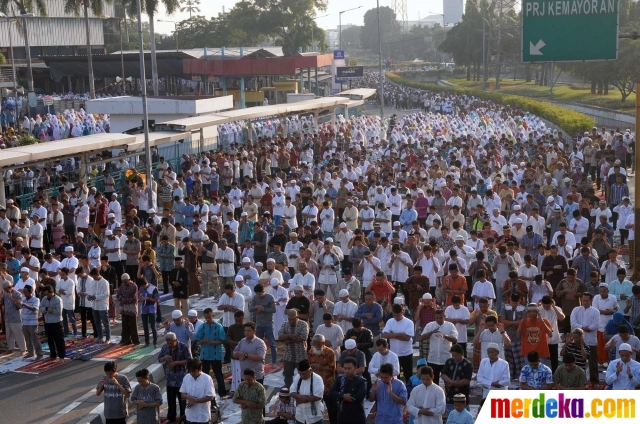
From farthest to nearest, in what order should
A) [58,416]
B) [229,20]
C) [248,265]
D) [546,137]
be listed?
→ [229,20]
[546,137]
[248,265]
[58,416]

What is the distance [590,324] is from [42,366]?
7.81 meters

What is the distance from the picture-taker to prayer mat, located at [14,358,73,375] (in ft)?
49.8

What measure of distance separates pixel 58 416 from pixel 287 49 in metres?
83.1

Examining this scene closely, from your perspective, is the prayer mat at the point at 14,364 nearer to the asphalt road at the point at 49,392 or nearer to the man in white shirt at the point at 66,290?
the asphalt road at the point at 49,392

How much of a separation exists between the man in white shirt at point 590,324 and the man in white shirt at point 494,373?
2.37 m

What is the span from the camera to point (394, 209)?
22.4m

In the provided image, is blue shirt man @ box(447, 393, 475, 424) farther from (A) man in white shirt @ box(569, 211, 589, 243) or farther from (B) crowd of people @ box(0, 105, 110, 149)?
(B) crowd of people @ box(0, 105, 110, 149)

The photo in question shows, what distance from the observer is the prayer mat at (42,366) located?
15.2 meters

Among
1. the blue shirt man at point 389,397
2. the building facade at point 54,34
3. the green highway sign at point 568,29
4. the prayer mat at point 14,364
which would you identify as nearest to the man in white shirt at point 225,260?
the prayer mat at point 14,364

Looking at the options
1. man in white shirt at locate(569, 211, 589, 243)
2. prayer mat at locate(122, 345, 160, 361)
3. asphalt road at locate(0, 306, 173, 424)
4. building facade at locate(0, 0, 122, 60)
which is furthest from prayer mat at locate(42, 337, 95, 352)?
building facade at locate(0, 0, 122, 60)

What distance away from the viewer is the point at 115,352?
15812mm

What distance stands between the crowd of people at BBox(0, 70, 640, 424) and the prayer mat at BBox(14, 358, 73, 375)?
178 millimetres

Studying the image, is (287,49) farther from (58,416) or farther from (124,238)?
(58,416)

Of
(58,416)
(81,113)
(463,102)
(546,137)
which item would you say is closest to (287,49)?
(463,102)
